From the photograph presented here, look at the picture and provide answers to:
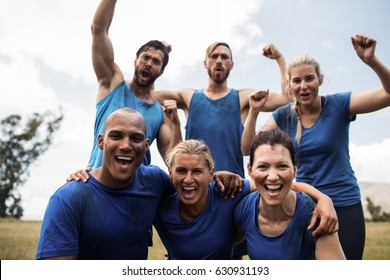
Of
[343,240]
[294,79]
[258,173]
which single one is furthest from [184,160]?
[343,240]

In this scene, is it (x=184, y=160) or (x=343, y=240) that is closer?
(x=184, y=160)

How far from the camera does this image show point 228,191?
4.02m

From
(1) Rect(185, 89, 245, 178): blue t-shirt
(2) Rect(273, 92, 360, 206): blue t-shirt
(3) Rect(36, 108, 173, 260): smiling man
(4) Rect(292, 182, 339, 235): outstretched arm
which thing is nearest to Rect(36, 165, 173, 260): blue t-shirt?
(3) Rect(36, 108, 173, 260): smiling man

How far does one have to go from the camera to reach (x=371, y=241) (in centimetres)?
1296

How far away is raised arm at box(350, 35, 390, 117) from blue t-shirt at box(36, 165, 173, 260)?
2534 millimetres

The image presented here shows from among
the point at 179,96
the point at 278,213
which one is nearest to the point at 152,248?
the point at 179,96

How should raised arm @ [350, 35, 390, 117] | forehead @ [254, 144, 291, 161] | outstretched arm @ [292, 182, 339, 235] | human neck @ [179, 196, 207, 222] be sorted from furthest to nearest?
raised arm @ [350, 35, 390, 117] → human neck @ [179, 196, 207, 222] → forehead @ [254, 144, 291, 161] → outstretched arm @ [292, 182, 339, 235]

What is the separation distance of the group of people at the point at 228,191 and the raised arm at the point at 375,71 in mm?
11

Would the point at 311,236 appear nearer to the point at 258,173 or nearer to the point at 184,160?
the point at 258,173

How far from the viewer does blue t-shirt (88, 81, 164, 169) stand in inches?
207

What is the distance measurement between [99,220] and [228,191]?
1287 mm

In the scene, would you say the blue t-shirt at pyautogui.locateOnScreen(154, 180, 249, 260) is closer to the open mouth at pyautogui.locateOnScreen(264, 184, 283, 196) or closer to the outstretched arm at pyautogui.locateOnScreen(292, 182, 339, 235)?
the open mouth at pyautogui.locateOnScreen(264, 184, 283, 196)

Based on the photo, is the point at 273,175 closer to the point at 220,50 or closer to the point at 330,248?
the point at 330,248

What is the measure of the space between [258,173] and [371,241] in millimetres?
11076
